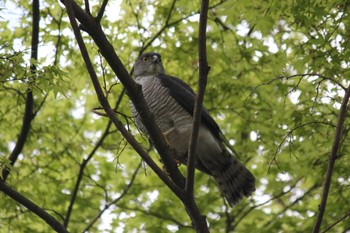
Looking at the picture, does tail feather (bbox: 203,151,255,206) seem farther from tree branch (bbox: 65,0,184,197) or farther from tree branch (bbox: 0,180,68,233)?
tree branch (bbox: 0,180,68,233)

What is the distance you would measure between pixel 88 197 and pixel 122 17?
246cm

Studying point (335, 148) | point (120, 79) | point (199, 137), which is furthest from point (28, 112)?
point (335, 148)

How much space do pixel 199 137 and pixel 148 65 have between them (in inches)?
50.5

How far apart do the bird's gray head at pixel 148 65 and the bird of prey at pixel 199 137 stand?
57 centimetres

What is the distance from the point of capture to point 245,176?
6.23 meters

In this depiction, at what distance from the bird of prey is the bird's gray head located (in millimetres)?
571

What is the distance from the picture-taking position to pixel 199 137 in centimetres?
634

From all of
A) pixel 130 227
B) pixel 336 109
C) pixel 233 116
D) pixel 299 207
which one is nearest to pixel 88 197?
pixel 130 227

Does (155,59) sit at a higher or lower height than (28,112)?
higher

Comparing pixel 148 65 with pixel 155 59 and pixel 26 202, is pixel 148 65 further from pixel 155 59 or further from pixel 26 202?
pixel 26 202

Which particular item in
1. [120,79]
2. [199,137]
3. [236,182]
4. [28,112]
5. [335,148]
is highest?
[28,112]

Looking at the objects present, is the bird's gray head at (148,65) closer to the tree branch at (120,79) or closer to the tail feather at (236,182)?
the tail feather at (236,182)

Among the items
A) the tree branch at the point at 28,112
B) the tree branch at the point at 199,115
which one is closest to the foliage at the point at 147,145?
the tree branch at the point at 28,112

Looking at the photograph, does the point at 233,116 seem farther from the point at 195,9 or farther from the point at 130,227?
the point at 130,227
